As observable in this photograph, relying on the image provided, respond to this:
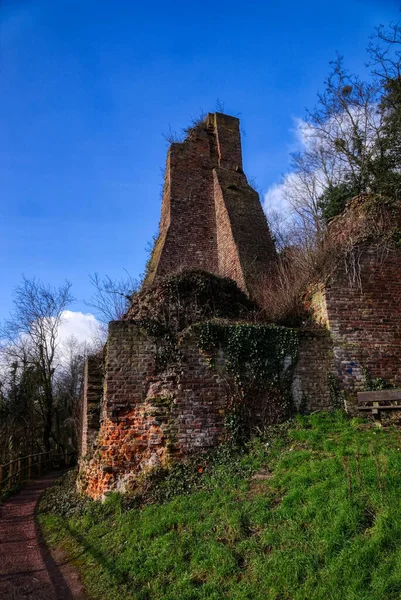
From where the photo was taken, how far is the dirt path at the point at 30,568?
18.5ft

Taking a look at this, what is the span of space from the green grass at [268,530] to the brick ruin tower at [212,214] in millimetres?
6668

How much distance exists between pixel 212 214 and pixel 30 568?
40.2ft

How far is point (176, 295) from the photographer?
10.1 meters

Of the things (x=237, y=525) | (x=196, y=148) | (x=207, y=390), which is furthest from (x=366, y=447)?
(x=196, y=148)

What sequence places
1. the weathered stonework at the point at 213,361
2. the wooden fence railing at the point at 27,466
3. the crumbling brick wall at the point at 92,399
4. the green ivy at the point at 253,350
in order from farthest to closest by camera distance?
the wooden fence railing at the point at 27,466, the crumbling brick wall at the point at 92,399, the green ivy at the point at 253,350, the weathered stonework at the point at 213,361

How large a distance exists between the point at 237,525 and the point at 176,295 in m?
5.62

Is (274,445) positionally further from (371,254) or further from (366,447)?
(371,254)

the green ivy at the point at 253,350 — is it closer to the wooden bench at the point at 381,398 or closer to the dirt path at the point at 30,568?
the wooden bench at the point at 381,398

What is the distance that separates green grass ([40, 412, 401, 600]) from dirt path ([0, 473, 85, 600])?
0.26 m

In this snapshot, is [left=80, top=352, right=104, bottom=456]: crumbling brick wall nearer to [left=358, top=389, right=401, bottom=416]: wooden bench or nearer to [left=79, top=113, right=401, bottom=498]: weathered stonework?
[left=79, top=113, right=401, bottom=498]: weathered stonework

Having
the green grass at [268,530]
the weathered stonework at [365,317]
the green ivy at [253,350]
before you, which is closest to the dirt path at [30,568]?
the green grass at [268,530]

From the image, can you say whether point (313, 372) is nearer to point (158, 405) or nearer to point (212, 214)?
point (158, 405)

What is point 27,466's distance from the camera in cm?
1658

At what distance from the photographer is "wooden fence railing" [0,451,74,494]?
553 inches
